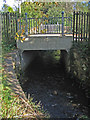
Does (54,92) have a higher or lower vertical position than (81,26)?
lower

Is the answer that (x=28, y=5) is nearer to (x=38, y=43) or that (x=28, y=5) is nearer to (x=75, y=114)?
(x=38, y=43)

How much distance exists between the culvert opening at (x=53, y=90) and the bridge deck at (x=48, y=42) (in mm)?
1267

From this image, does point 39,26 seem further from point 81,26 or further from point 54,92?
point 54,92

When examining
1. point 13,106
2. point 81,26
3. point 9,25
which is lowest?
point 13,106

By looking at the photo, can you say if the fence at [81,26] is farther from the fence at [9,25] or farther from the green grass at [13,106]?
the green grass at [13,106]

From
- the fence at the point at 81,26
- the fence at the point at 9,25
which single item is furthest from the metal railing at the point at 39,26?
the fence at the point at 81,26

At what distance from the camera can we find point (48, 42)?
8695mm

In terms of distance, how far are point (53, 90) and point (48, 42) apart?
255 centimetres

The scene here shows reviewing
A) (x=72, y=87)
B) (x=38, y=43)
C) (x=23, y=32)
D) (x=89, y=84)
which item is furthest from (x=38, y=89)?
(x=23, y=32)

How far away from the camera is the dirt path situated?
539 cm

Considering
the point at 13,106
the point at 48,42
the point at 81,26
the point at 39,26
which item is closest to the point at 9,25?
the point at 48,42

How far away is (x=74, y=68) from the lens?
8.20m

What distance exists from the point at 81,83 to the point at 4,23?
156 inches

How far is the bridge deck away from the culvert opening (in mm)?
1267
